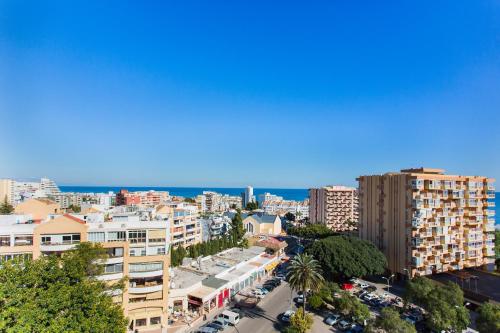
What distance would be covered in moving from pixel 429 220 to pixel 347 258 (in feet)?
57.7

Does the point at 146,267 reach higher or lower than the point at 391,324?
higher

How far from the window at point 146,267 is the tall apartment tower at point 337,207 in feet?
283

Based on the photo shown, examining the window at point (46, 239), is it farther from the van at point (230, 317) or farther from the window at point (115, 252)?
the van at point (230, 317)

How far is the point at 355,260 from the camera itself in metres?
50.4

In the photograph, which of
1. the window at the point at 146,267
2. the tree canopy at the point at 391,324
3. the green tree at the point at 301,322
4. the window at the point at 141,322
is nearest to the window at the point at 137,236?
the window at the point at 146,267

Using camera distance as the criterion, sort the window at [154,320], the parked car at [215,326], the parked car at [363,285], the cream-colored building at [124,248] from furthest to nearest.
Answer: the parked car at [363,285] → the window at [154,320] → the parked car at [215,326] → the cream-colored building at [124,248]

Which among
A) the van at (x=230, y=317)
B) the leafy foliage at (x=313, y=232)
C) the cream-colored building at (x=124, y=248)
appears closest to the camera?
the cream-colored building at (x=124, y=248)

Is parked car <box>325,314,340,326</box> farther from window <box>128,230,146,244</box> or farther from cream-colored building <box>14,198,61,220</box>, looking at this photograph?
cream-colored building <box>14,198,61,220</box>

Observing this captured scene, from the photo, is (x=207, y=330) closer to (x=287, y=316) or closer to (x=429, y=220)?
(x=287, y=316)

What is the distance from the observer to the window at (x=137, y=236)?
34.2 meters

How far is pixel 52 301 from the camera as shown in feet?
65.0

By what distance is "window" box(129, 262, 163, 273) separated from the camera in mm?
33531

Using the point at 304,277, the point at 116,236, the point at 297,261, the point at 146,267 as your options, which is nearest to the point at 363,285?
the point at 297,261

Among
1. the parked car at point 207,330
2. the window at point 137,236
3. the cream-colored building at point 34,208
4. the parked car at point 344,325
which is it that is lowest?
the parked car at point 344,325
